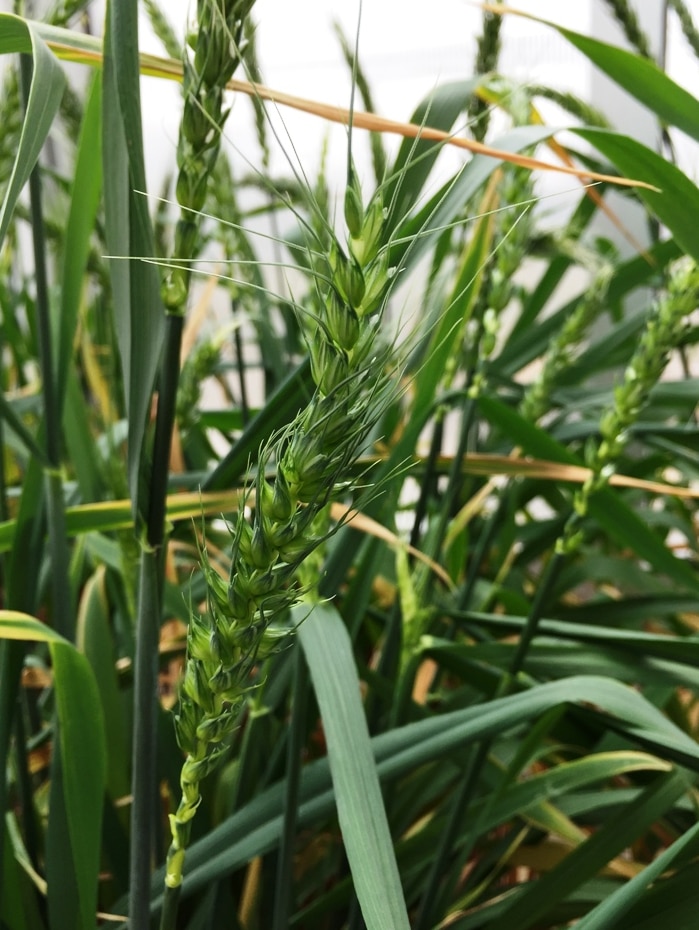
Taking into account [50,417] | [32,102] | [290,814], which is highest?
[32,102]

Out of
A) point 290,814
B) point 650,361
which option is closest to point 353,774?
point 290,814

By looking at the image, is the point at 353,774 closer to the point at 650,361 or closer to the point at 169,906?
the point at 169,906

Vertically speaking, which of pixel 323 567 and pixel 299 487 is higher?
pixel 299 487

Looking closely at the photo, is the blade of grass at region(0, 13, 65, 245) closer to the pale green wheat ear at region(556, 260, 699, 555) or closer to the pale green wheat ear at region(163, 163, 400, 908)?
the pale green wheat ear at region(163, 163, 400, 908)

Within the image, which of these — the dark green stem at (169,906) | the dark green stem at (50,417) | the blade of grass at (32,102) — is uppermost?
the blade of grass at (32,102)

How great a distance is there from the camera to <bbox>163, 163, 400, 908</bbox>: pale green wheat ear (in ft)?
0.46

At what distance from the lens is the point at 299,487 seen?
148 mm

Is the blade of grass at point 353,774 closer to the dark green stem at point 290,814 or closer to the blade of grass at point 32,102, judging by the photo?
the dark green stem at point 290,814

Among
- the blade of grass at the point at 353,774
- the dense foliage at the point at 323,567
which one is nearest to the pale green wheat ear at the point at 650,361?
the dense foliage at the point at 323,567

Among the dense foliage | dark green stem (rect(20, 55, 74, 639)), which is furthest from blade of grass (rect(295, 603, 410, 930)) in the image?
dark green stem (rect(20, 55, 74, 639))

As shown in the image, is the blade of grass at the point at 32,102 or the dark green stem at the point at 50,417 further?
the dark green stem at the point at 50,417

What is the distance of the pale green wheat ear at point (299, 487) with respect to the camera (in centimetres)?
14

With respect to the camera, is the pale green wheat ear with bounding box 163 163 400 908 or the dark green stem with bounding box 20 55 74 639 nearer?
the pale green wheat ear with bounding box 163 163 400 908

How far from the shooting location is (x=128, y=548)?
0.34m
